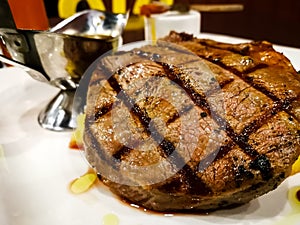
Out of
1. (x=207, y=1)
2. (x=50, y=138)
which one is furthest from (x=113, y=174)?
(x=207, y=1)

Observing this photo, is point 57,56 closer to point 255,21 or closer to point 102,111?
point 102,111

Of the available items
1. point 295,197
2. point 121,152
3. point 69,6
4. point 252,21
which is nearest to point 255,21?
point 252,21

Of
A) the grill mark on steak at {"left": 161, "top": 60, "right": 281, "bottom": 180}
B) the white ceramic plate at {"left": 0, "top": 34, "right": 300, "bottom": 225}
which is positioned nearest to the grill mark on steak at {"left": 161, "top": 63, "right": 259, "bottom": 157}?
the grill mark on steak at {"left": 161, "top": 60, "right": 281, "bottom": 180}

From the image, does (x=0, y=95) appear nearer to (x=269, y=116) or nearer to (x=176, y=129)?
(x=176, y=129)

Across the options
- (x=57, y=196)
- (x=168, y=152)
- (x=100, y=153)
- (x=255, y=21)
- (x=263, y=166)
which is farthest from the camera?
(x=255, y=21)

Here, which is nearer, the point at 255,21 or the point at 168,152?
the point at 168,152

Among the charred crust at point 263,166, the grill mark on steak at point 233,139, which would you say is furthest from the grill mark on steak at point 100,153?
the charred crust at point 263,166
